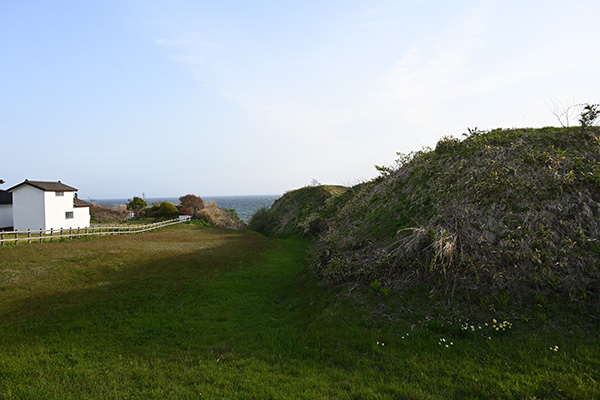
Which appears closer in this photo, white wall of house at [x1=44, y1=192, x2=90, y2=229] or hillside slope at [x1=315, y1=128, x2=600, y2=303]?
hillside slope at [x1=315, y1=128, x2=600, y2=303]

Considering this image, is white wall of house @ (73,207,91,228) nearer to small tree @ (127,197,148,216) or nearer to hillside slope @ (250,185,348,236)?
small tree @ (127,197,148,216)

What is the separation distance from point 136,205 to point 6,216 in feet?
67.4

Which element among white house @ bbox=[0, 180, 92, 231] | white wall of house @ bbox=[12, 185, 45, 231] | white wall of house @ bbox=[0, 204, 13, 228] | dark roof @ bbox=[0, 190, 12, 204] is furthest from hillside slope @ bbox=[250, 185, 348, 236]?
dark roof @ bbox=[0, 190, 12, 204]

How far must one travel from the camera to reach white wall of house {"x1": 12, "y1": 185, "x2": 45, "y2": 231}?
28.2 m

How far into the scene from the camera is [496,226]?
9141 millimetres

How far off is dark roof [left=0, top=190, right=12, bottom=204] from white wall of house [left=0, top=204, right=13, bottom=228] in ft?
1.30

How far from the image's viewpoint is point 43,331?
8.01 metres

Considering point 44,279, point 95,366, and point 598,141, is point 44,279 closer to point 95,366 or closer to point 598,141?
point 95,366

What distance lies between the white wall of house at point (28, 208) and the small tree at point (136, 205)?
21063mm

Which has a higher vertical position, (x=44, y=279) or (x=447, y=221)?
(x=447, y=221)

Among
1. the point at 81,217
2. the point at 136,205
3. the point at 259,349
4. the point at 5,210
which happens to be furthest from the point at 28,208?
the point at 259,349

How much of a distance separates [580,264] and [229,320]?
9.61 meters

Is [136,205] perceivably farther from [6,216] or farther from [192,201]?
[6,216]

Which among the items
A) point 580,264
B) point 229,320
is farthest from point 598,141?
point 229,320
